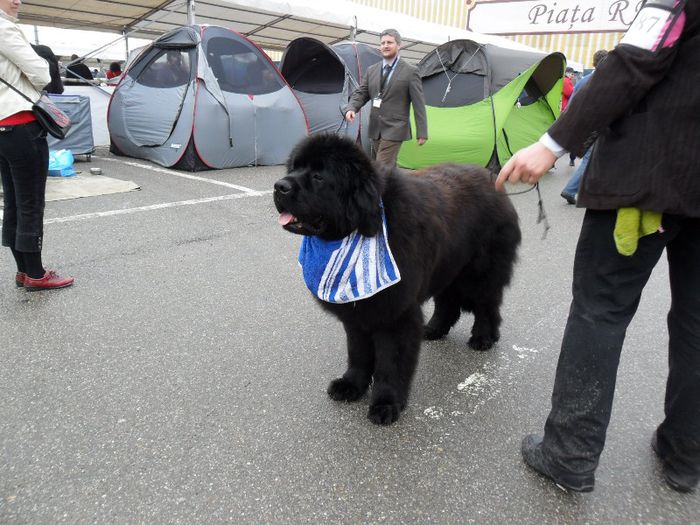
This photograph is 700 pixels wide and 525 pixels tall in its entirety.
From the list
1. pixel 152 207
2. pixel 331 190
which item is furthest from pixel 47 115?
pixel 152 207

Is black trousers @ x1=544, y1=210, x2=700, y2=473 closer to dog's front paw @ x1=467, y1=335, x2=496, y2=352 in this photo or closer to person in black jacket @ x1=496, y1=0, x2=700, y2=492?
person in black jacket @ x1=496, y1=0, x2=700, y2=492

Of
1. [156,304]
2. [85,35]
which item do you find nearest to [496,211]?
[156,304]

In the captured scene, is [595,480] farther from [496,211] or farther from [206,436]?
[206,436]

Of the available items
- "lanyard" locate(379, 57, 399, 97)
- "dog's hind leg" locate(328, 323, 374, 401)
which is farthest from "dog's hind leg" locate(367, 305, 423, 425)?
"lanyard" locate(379, 57, 399, 97)

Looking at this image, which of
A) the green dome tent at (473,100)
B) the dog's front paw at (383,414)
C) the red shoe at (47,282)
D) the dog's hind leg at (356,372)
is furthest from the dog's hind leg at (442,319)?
the green dome tent at (473,100)

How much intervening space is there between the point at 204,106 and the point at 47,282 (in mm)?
5061

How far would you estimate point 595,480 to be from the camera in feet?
6.60

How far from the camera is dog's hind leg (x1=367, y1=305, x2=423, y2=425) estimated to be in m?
2.35

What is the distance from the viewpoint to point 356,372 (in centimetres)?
258

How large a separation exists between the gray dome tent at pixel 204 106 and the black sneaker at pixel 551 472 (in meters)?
7.35

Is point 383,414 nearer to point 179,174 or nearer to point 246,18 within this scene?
point 179,174

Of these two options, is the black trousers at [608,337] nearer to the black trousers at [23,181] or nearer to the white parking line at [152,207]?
the black trousers at [23,181]

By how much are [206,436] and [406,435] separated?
91 cm

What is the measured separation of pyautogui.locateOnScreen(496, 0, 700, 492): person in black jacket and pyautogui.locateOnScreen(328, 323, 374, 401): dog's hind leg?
0.87m
